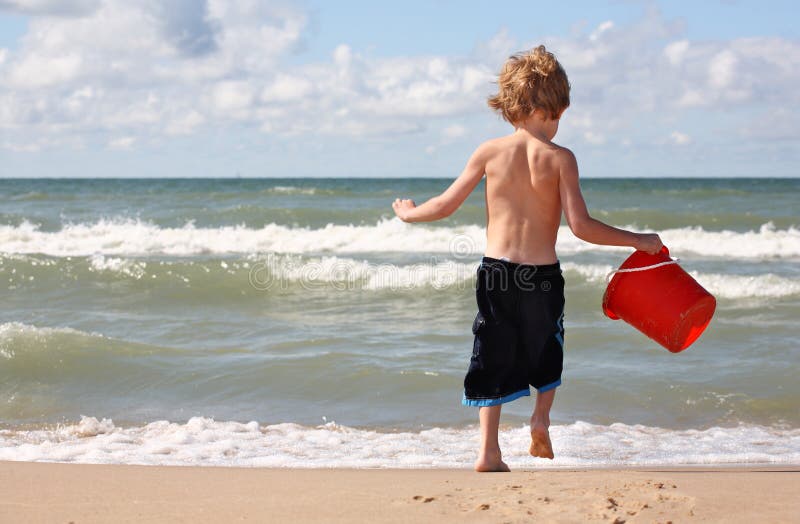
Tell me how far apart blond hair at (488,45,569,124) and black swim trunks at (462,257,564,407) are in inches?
22.2

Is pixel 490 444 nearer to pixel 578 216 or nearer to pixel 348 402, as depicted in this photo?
pixel 578 216

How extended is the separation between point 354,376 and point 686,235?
44.3ft

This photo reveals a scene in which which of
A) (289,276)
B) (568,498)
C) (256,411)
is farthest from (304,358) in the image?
(289,276)

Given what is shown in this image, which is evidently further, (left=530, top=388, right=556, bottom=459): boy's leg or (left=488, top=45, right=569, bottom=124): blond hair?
(left=530, top=388, right=556, bottom=459): boy's leg

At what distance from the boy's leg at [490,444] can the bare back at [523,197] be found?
0.59 metres

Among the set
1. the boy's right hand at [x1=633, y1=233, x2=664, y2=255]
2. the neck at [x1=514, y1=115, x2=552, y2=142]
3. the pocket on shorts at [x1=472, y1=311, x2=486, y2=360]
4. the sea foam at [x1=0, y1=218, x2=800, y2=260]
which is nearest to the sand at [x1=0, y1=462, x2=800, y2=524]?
the pocket on shorts at [x1=472, y1=311, x2=486, y2=360]

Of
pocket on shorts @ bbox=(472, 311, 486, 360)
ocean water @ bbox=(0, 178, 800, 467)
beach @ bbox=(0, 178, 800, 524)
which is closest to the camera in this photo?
beach @ bbox=(0, 178, 800, 524)

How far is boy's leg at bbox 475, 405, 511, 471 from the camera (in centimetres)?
319

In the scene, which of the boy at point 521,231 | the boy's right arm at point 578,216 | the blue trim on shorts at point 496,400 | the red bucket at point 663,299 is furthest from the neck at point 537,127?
the blue trim on shorts at point 496,400

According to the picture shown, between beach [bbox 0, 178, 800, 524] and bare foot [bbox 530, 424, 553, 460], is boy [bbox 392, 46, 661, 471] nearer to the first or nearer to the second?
bare foot [bbox 530, 424, 553, 460]

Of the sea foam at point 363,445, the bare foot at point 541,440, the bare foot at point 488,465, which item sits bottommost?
the sea foam at point 363,445

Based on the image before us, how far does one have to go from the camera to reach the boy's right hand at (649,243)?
3.09 meters

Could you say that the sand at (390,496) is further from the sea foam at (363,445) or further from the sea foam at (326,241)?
the sea foam at (326,241)

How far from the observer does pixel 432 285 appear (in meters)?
9.55
